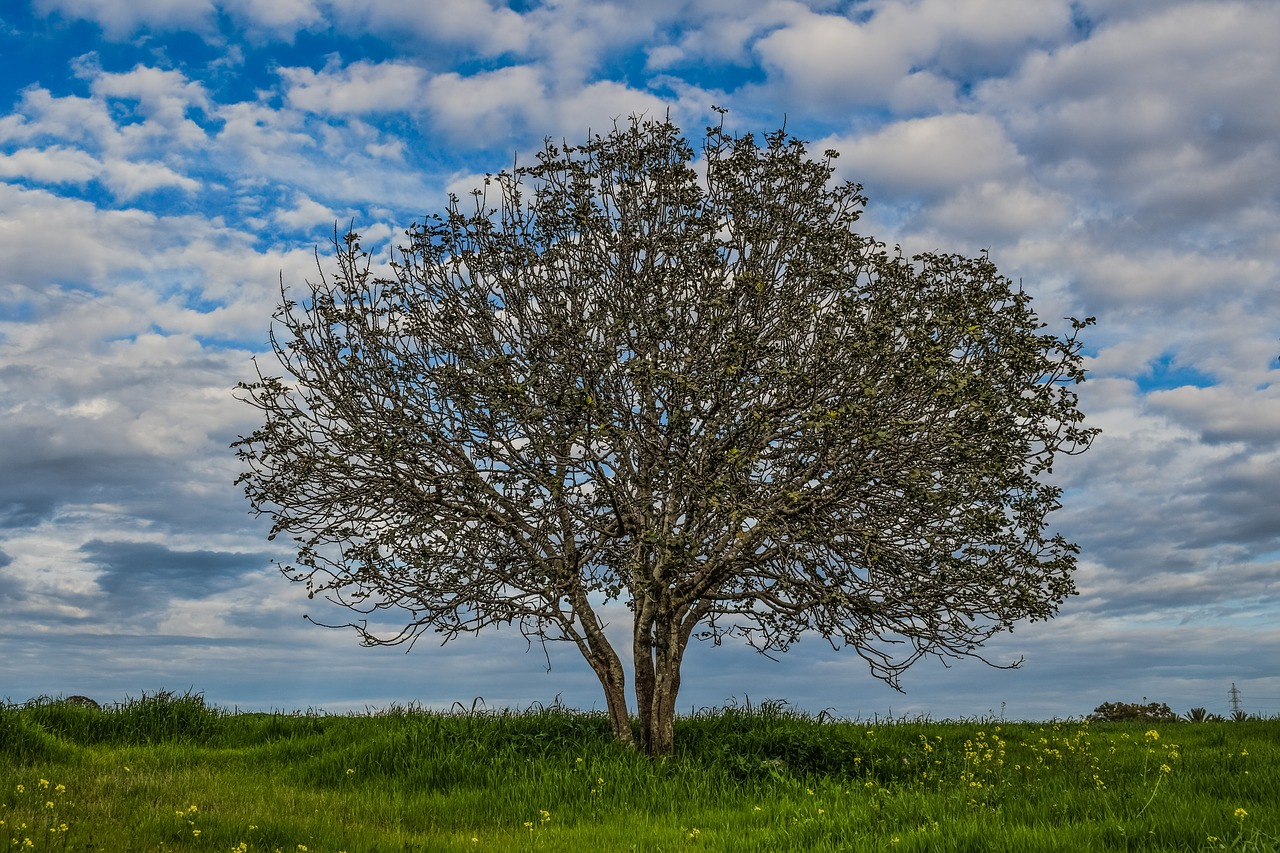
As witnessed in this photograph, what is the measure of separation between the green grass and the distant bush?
2.70 meters

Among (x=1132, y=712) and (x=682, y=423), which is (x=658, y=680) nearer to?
(x=682, y=423)

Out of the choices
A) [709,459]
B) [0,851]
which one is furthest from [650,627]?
[0,851]

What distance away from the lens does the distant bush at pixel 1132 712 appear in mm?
24938

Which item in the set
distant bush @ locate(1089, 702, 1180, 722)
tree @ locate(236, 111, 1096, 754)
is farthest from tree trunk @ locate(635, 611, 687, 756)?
distant bush @ locate(1089, 702, 1180, 722)

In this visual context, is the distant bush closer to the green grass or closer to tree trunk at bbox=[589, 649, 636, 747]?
the green grass

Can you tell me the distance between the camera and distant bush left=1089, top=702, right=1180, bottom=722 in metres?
24.9

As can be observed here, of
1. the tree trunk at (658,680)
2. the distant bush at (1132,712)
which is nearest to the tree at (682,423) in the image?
the tree trunk at (658,680)

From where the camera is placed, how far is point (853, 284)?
679 inches

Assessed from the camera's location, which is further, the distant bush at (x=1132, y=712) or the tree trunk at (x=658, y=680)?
the distant bush at (x=1132, y=712)

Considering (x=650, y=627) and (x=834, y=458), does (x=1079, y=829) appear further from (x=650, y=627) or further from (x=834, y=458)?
(x=650, y=627)

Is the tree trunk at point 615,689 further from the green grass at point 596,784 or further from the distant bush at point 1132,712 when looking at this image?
the distant bush at point 1132,712

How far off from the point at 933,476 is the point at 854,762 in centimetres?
619

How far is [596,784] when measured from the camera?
15492 millimetres

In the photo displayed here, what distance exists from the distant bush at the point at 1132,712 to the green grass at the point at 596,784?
270 centimetres
